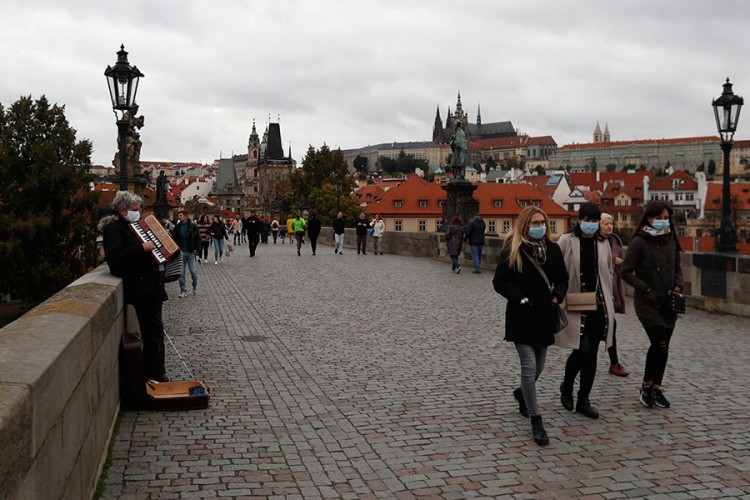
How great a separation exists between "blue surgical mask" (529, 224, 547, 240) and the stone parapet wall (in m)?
2.89

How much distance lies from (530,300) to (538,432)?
893mm

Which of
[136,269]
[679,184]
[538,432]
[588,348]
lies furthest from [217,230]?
[679,184]

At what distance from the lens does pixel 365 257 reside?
25.5 meters

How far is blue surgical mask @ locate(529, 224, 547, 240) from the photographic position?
5.47 m

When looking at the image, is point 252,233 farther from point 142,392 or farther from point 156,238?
point 142,392

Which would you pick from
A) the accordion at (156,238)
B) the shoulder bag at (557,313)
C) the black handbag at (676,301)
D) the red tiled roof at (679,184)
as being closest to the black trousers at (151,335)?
the accordion at (156,238)

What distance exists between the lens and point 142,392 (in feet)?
19.5

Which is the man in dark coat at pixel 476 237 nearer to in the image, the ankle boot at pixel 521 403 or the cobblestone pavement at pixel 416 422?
the cobblestone pavement at pixel 416 422

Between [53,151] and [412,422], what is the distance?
3467 cm

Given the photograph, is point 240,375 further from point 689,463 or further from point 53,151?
point 53,151

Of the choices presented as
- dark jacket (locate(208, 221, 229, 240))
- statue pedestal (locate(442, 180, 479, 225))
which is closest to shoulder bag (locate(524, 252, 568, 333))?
dark jacket (locate(208, 221, 229, 240))

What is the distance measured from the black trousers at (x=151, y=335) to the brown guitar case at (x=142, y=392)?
0.14 metres

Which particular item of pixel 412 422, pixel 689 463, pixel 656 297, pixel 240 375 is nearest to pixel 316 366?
pixel 240 375

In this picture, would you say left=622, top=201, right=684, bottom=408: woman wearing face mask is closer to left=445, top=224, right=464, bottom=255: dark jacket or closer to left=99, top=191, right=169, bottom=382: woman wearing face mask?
left=99, top=191, right=169, bottom=382: woman wearing face mask
